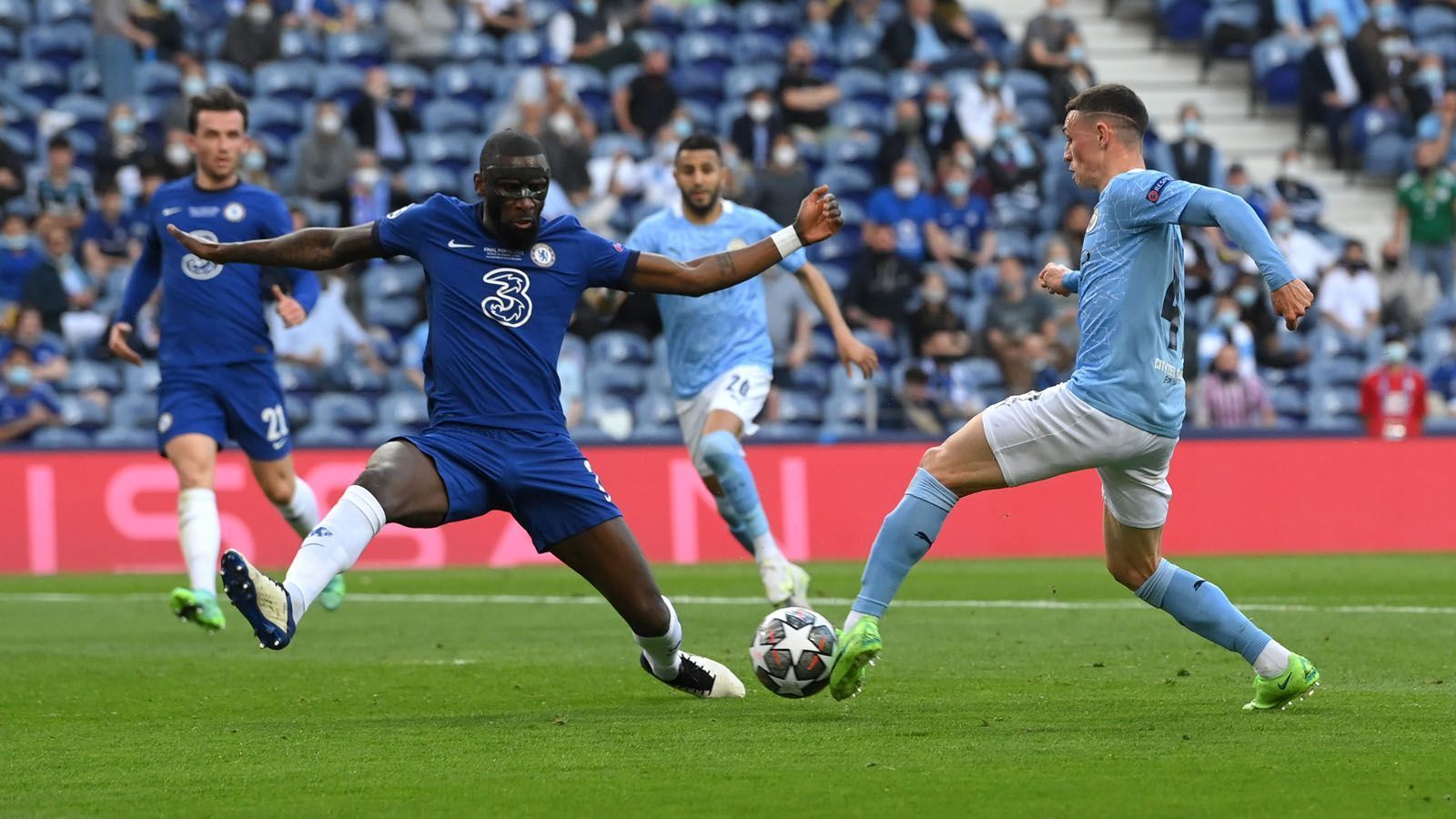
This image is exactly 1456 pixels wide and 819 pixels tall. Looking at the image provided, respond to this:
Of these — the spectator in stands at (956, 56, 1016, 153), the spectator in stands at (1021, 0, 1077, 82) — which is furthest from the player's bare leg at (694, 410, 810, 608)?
the spectator in stands at (1021, 0, 1077, 82)

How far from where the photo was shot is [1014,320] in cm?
2127

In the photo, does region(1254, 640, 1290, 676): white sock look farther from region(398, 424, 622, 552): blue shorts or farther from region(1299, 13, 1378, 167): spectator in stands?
region(1299, 13, 1378, 167): spectator in stands

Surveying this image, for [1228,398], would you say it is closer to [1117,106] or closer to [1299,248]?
[1299,248]

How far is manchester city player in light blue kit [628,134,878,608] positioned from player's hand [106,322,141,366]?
286 centimetres

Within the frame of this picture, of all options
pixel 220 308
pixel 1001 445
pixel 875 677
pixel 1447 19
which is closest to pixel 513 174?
pixel 1001 445

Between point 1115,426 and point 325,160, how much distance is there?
50.0 feet

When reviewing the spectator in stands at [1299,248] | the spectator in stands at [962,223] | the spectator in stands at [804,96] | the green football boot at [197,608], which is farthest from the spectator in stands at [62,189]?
the spectator in stands at [1299,248]

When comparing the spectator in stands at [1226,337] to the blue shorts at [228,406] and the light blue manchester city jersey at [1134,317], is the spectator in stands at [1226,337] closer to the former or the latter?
the blue shorts at [228,406]

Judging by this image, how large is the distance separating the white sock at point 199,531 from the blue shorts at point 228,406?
33 centimetres

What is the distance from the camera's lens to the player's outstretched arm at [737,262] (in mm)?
7684

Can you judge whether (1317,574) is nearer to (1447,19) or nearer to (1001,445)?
(1001,445)

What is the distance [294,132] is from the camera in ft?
74.7

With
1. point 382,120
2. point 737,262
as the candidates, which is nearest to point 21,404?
point 382,120

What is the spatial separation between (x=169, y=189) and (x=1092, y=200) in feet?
46.5
